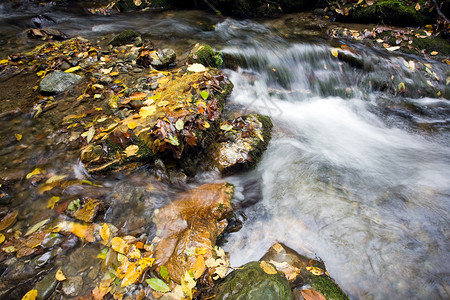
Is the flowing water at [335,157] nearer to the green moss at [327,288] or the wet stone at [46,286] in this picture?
the green moss at [327,288]

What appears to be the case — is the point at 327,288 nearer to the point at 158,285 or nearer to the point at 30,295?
the point at 158,285

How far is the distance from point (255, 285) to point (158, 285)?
2.89ft

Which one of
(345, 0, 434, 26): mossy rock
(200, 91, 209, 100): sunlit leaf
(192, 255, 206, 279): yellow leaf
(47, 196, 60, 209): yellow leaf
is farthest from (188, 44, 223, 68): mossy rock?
(345, 0, 434, 26): mossy rock

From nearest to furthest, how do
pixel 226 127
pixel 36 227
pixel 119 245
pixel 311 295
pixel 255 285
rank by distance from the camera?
pixel 255 285, pixel 311 295, pixel 119 245, pixel 36 227, pixel 226 127

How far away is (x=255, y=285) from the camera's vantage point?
189 cm

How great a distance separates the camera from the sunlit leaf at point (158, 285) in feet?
6.81

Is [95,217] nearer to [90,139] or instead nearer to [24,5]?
[90,139]

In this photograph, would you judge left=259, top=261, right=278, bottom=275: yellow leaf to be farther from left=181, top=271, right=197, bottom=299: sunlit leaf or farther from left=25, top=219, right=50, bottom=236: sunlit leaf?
left=25, top=219, right=50, bottom=236: sunlit leaf

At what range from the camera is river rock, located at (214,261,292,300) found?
5.92 ft

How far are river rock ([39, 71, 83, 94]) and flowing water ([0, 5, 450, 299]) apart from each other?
0.75 m

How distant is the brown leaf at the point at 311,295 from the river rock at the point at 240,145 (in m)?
1.95

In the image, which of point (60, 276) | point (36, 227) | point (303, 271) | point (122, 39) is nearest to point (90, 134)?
point (36, 227)

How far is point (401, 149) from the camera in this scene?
4574mm

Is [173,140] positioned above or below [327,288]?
above
